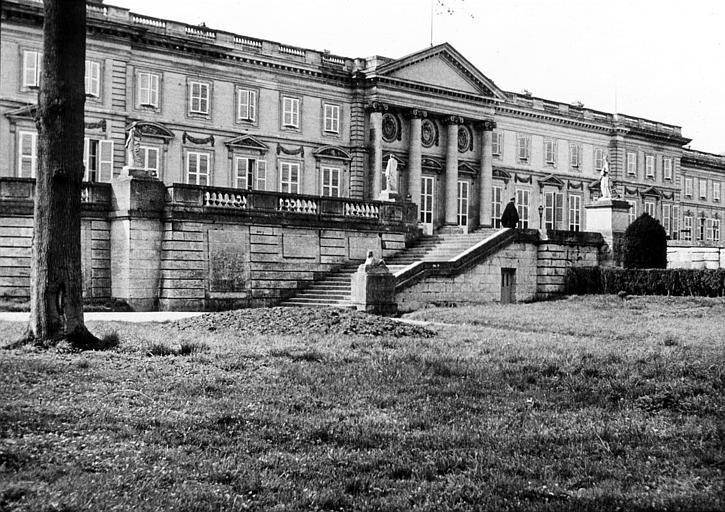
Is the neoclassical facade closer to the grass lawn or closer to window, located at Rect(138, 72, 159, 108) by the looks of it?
window, located at Rect(138, 72, 159, 108)

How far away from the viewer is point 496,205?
5991 centimetres

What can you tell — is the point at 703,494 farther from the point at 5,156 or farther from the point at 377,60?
the point at 377,60

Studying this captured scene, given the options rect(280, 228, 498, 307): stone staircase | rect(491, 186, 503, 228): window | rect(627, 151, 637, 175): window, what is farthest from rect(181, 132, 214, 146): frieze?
rect(627, 151, 637, 175): window

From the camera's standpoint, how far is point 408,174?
53344 mm

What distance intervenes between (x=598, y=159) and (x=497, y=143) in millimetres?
11754

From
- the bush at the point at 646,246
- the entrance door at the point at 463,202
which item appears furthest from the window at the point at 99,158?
the entrance door at the point at 463,202

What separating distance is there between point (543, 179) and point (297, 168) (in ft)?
72.5

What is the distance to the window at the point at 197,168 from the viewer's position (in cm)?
4441

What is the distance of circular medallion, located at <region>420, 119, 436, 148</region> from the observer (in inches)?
2149

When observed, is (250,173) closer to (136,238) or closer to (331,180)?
(331,180)

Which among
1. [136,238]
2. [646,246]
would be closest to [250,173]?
[136,238]

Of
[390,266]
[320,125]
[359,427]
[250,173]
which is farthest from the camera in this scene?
[320,125]

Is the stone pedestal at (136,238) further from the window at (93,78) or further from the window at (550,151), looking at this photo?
the window at (550,151)

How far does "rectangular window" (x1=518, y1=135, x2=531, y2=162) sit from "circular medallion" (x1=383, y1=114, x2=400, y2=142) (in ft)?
40.1
